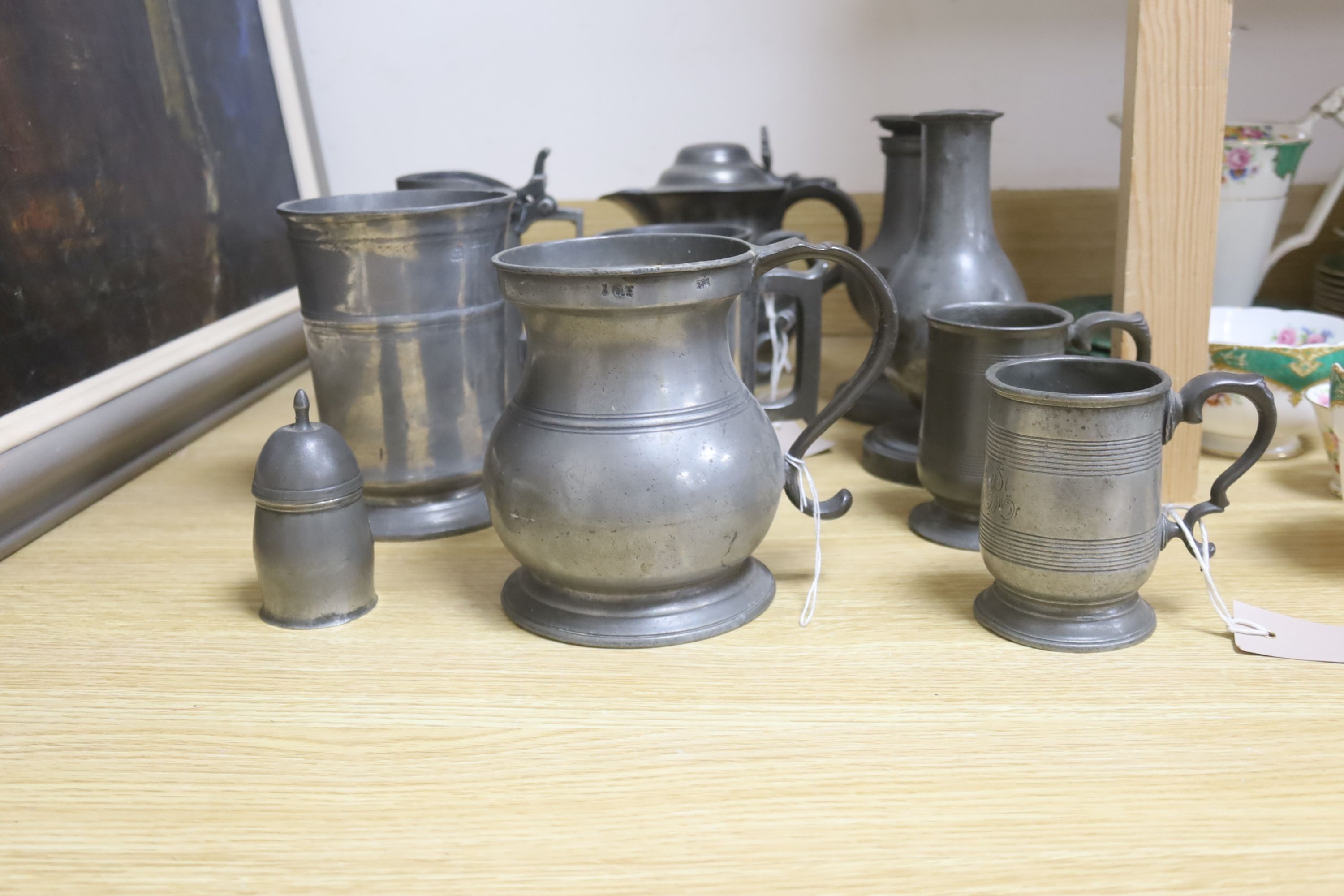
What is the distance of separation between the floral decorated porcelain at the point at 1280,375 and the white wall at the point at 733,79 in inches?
17.2

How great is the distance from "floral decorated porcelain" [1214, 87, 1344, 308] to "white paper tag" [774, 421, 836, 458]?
503mm

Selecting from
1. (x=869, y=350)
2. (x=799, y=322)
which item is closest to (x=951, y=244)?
(x=799, y=322)

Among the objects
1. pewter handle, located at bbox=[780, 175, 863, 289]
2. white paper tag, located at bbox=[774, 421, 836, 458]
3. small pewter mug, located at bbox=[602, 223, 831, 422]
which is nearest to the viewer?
small pewter mug, located at bbox=[602, 223, 831, 422]

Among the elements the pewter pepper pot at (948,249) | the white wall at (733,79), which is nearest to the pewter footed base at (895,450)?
the pewter pepper pot at (948,249)

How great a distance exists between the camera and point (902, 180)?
1245 mm

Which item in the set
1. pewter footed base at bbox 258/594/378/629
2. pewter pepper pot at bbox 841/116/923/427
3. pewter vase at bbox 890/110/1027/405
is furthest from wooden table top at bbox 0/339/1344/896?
pewter pepper pot at bbox 841/116/923/427

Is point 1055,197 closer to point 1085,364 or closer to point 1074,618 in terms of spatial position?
point 1085,364

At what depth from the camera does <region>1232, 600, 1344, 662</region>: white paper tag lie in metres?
0.73

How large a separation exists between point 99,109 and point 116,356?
252 mm

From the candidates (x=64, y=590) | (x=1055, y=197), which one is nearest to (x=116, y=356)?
(x=64, y=590)

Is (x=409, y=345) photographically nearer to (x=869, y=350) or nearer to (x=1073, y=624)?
(x=869, y=350)

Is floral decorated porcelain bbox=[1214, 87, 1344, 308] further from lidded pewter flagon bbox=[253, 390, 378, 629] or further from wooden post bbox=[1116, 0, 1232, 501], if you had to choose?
lidded pewter flagon bbox=[253, 390, 378, 629]

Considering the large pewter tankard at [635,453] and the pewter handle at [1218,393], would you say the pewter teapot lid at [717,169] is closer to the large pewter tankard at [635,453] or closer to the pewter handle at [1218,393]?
the large pewter tankard at [635,453]

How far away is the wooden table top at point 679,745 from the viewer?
22.1 inches
